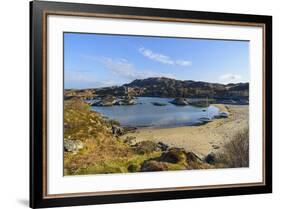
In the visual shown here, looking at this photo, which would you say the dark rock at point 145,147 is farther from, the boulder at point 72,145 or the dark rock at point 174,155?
the boulder at point 72,145

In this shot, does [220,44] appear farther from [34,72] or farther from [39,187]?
[39,187]

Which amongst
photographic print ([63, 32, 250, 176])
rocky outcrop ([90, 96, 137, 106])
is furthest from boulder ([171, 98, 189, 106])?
rocky outcrop ([90, 96, 137, 106])

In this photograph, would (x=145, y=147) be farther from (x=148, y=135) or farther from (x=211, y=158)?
(x=211, y=158)

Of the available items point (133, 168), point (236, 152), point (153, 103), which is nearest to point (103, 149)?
point (133, 168)

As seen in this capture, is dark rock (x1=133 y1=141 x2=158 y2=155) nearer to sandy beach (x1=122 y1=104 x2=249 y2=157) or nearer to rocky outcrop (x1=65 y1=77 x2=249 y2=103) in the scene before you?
sandy beach (x1=122 y1=104 x2=249 y2=157)

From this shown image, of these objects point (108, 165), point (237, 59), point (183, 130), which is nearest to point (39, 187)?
point (108, 165)

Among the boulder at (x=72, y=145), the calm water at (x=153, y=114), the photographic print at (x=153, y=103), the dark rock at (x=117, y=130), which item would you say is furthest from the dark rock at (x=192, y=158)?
the boulder at (x=72, y=145)
